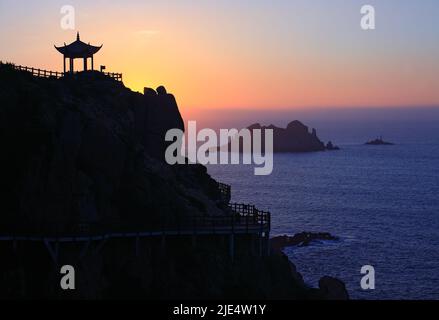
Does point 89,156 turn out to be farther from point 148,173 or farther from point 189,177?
point 189,177

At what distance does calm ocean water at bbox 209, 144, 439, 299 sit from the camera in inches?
3214

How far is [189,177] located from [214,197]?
3.01 meters

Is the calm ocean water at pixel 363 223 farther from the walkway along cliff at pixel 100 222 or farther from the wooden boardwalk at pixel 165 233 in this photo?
the walkway along cliff at pixel 100 222

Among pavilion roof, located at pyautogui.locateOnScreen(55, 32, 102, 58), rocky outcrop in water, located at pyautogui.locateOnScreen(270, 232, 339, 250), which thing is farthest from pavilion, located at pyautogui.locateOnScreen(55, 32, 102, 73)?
rocky outcrop in water, located at pyautogui.locateOnScreen(270, 232, 339, 250)

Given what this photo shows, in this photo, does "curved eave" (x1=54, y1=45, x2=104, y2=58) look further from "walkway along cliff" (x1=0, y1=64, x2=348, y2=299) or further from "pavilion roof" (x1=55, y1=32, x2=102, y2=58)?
"walkway along cliff" (x1=0, y1=64, x2=348, y2=299)

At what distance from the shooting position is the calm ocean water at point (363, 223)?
268 ft

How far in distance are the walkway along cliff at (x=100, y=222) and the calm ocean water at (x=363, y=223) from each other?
85.1 ft

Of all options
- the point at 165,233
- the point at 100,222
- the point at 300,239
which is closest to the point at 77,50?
the point at 100,222

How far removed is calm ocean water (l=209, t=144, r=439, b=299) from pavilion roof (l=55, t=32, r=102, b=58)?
33209 millimetres

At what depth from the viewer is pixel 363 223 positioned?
4651 inches

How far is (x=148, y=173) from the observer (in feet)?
173

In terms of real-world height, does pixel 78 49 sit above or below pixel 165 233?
above

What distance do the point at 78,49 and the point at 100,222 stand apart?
69.6ft

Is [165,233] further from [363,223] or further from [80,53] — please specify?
[363,223]
